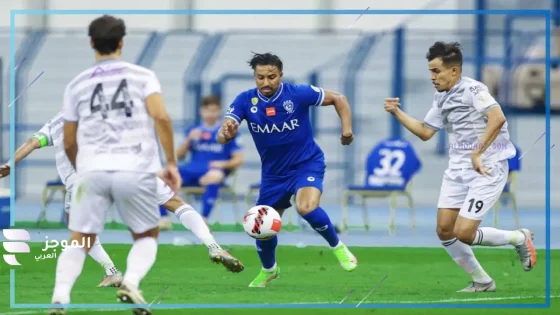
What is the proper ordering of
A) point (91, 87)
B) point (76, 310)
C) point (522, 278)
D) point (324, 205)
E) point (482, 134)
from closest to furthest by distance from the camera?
point (91, 87) < point (76, 310) < point (482, 134) < point (522, 278) < point (324, 205)

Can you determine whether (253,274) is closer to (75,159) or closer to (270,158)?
(270,158)

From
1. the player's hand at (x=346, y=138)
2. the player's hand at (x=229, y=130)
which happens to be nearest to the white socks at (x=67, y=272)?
the player's hand at (x=229, y=130)

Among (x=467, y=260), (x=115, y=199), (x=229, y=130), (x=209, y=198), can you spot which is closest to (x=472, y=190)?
(x=467, y=260)

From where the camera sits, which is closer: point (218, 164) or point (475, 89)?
point (475, 89)

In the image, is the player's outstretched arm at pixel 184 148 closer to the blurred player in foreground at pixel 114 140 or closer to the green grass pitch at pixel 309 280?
the green grass pitch at pixel 309 280

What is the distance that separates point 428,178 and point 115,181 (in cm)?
1541

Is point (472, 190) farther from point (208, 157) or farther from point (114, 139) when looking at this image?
point (208, 157)

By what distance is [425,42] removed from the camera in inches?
907

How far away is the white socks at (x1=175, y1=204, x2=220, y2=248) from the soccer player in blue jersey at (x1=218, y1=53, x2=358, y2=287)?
0.53 meters

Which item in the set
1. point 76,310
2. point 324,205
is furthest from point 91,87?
point 324,205

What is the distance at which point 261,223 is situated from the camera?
1036cm

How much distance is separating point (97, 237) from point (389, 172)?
26.0 feet

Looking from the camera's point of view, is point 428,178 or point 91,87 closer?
point 91,87

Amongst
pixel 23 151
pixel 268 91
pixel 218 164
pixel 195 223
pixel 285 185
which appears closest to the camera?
pixel 23 151
